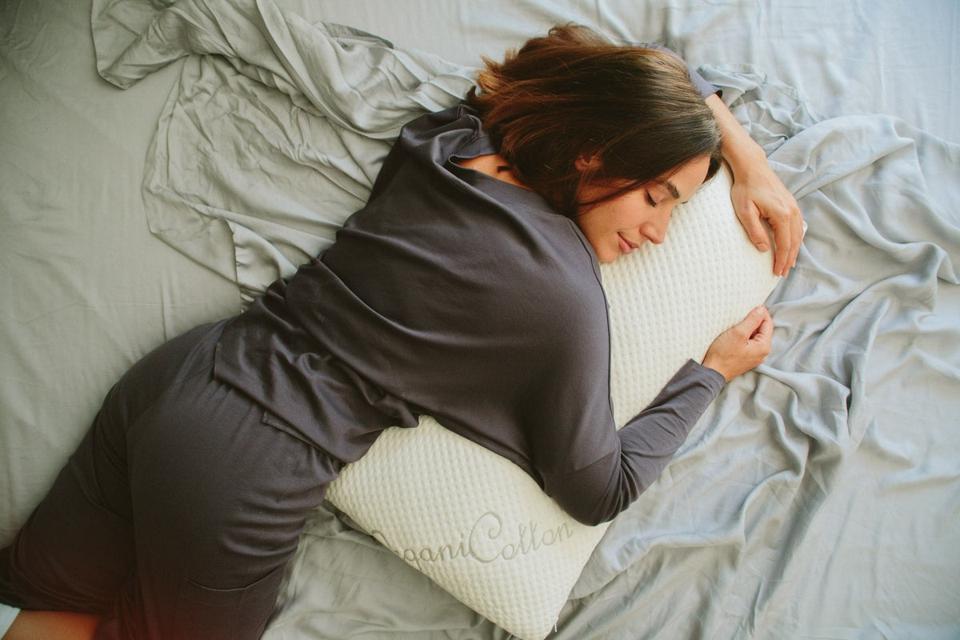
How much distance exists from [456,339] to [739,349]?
48cm

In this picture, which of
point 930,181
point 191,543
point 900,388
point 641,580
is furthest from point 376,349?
point 930,181

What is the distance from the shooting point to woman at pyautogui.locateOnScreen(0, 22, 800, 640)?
0.84 meters

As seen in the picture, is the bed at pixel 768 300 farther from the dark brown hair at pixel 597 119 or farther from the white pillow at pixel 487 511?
the dark brown hair at pixel 597 119

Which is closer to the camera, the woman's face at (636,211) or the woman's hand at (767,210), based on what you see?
the woman's face at (636,211)

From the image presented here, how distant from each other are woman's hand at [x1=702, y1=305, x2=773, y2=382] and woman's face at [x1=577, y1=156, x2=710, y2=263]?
22 centimetres

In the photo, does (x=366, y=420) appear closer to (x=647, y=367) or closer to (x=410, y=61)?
(x=647, y=367)

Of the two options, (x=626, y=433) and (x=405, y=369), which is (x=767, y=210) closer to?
(x=626, y=433)

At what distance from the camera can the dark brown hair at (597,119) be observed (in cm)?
85

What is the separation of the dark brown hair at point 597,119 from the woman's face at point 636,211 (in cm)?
1

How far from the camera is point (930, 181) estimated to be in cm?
114

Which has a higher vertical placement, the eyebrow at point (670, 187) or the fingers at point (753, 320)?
the eyebrow at point (670, 187)

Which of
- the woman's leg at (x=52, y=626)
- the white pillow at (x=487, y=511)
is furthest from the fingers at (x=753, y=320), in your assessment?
the woman's leg at (x=52, y=626)

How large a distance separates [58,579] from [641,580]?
0.85 meters

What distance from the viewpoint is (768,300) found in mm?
1130
